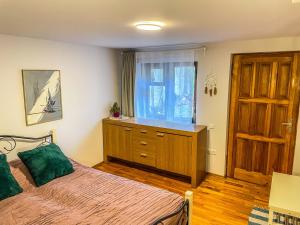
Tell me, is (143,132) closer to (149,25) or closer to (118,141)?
(118,141)

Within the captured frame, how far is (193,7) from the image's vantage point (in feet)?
5.33

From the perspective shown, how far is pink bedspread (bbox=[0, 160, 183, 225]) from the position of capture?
1.93 meters

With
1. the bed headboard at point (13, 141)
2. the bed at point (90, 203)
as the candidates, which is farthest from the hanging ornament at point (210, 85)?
the bed headboard at point (13, 141)

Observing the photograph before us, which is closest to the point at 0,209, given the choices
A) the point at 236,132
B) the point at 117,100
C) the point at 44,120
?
the point at 44,120

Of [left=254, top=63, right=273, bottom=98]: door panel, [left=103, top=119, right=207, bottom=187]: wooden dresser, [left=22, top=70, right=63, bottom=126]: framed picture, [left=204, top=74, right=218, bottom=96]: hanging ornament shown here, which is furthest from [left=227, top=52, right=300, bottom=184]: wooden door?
[left=22, top=70, right=63, bottom=126]: framed picture

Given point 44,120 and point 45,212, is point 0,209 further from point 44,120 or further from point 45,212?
point 44,120

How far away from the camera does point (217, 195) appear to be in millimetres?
3244

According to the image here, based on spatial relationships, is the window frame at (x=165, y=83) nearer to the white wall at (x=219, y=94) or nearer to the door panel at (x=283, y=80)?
the white wall at (x=219, y=94)

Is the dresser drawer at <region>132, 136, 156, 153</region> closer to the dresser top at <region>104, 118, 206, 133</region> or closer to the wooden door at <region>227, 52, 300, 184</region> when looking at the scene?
the dresser top at <region>104, 118, 206, 133</region>

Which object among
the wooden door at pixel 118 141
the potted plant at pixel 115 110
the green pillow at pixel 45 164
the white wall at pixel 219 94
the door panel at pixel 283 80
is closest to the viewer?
the green pillow at pixel 45 164

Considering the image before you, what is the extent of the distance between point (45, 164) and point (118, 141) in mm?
1571

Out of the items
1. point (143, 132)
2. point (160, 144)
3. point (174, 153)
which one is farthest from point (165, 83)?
point (174, 153)

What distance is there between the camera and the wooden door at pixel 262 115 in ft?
10.3

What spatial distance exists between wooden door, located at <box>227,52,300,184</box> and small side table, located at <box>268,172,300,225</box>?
646 mm
